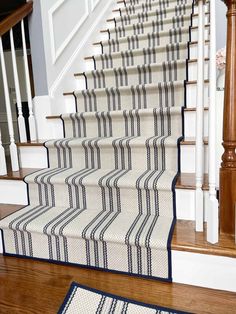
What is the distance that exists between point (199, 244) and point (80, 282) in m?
0.53

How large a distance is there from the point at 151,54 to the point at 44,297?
1.92 meters

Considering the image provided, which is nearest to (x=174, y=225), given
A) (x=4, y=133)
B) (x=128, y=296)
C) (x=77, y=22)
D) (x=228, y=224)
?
(x=228, y=224)

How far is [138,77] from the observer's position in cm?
217

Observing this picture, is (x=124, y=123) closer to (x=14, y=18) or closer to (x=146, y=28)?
(x=14, y=18)

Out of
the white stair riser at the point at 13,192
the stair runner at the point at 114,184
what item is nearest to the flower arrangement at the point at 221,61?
the stair runner at the point at 114,184

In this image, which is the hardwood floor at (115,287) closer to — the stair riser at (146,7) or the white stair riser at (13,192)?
the white stair riser at (13,192)

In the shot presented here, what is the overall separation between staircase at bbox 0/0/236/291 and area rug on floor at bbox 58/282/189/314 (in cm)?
17

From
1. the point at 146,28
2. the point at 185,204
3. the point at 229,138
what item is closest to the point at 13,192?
the point at 185,204

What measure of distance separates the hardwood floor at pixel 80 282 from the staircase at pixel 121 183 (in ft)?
0.14

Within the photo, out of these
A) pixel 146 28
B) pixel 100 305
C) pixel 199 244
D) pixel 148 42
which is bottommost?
pixel 100 305

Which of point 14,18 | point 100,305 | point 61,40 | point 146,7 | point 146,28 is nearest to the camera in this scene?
point 100,305

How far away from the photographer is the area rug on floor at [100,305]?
3.41 ft

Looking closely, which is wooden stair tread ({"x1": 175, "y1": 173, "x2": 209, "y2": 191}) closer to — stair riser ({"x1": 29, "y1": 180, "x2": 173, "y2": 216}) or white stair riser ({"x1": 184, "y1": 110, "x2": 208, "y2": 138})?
stair riser ({"x1": 29, "y1": 180, "x2": 173, "y2": 216})

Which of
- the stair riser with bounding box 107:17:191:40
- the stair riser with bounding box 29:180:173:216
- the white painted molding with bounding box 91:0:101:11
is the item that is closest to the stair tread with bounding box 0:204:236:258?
the stair riser with bounding box 29:180:173:216
